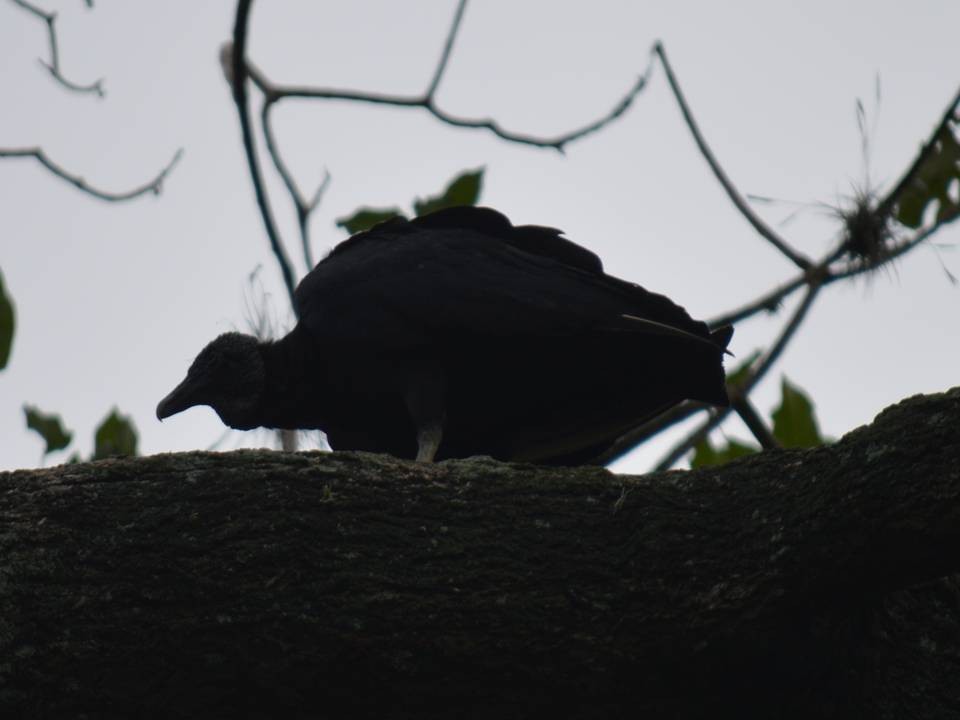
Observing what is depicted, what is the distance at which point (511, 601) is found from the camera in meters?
2.28

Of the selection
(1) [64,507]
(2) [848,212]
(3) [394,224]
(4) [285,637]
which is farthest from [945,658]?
(3) [394,224]

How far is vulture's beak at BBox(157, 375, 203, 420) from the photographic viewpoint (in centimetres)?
446

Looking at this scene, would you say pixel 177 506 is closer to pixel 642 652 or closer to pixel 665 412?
pixel 642 652

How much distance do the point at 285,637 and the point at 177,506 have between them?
336mm

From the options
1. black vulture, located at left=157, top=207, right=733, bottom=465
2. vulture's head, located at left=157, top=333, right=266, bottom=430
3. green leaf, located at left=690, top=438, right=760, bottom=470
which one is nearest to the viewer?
black vulture, located at left=157, top=207, right=733, bottom=465

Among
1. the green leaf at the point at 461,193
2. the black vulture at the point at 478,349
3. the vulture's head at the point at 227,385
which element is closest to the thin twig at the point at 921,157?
the black vulture at the point at 478,349

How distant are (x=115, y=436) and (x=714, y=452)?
1857mm

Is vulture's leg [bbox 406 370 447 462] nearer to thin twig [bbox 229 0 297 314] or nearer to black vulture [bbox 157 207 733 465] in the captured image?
black vulture [bbox 157 207 733 465]

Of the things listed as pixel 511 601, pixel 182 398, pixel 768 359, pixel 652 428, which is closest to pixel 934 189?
pixel 768 359

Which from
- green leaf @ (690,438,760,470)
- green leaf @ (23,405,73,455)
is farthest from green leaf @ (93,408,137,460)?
green leaf @ (690,438,760,470)

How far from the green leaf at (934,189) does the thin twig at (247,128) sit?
6.11 ft

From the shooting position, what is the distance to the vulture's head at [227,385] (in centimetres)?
445

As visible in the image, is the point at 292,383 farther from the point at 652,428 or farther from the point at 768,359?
the point at 768,359

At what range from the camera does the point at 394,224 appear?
427cm
